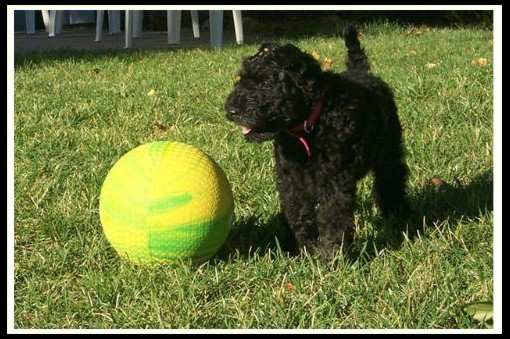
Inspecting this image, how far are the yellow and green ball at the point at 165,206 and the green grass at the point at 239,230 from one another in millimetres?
125

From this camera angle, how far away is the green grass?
3.15 m

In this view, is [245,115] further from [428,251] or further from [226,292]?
[428,251]

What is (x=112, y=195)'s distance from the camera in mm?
3473

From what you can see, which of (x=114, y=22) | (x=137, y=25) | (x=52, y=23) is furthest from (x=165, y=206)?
(x=114, y=22)

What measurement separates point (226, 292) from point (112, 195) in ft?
2.47

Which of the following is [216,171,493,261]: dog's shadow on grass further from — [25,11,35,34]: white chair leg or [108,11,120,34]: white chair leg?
[25,11,35,34]: white chair leg

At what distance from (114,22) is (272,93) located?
16.1m

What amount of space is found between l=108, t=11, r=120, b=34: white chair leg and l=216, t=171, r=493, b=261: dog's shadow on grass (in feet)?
48.3

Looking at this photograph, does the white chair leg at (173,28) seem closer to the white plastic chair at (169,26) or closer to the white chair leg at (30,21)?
the white plastic chair at (169,26)

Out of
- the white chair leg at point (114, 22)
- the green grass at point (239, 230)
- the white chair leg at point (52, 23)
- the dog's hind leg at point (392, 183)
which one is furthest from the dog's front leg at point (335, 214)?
the white chair leg at point (114, 22)

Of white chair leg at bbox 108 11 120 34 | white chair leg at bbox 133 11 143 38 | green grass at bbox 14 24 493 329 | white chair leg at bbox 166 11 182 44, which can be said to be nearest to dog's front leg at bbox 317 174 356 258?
green grass at bbox 14 24 493 329

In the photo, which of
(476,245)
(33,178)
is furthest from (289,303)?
(33,178)

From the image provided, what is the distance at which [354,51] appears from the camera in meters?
4.41

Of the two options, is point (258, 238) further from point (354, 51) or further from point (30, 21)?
point (30, 21)
